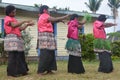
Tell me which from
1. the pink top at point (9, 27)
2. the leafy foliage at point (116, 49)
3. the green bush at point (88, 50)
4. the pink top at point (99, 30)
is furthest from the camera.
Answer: the leafy foliage at point (116, 49)

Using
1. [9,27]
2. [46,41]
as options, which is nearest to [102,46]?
[46,41]

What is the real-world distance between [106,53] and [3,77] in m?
3.20

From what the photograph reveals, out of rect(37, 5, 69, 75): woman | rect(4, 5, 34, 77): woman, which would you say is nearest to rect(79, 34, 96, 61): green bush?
rect(37, 5, 69, 75): woman

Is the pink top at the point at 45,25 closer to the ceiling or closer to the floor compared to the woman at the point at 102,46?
closer to the ceiling

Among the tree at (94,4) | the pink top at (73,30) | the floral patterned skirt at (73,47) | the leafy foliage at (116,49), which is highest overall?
the tree at (94,4)

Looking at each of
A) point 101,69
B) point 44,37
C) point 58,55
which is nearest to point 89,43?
point 58,55

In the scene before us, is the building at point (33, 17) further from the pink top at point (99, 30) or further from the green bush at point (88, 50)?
the pink top at point (99, 30)

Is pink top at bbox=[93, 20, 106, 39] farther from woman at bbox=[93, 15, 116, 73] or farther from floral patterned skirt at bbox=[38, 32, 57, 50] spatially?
floral patterned skirt at bbox=[38, 32, 57, 50]

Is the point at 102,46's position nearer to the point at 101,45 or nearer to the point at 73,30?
the point at 101,45

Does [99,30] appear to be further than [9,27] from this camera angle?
Yes

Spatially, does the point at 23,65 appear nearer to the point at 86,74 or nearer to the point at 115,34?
the point at 86,74

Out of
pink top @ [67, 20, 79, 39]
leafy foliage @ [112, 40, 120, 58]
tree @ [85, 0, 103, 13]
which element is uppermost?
tree @ [85, 0, 103, 13]

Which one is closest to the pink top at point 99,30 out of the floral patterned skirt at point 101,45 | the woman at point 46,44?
the floral patterned skirt at point 101,45

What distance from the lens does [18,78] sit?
10211 mm
